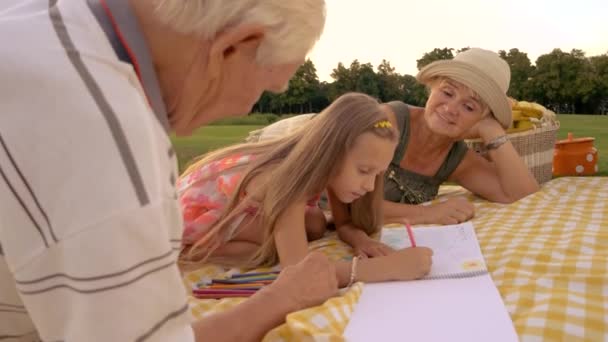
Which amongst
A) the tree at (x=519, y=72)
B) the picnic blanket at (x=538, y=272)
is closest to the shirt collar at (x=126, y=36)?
the picnic blanket at (x=538, y=272)

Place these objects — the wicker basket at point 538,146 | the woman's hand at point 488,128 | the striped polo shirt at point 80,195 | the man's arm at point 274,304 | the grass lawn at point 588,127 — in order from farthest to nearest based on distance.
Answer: the grass lawn at point 588,127 < the wicker basket at point 538,146 < the woman's hand at point 488,128 < the man's arm at point 274,304 < the striped polo shirt at point 80,195

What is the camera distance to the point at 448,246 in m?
1.57

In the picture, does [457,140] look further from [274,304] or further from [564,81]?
[564,81]

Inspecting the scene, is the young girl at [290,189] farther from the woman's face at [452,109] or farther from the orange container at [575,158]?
the orange container at [575,158]

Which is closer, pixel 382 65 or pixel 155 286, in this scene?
pixel 155 286

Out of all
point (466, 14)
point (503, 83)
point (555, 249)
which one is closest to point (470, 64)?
point (503, 83)

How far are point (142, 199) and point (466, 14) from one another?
348 cm

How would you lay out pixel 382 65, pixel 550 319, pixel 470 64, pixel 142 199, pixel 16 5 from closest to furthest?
pixel 142 199 → pixel 16 5 → pixel 550 319 → pixel 470 64 → pixel 382 65

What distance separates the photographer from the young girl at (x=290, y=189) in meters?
1.38

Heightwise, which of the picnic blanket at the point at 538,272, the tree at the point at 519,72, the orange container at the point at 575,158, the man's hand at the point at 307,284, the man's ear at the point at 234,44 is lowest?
the orange container at the point at 575,158

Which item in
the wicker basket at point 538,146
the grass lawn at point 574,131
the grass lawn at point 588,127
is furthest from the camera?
the grass lawn at point 588,127

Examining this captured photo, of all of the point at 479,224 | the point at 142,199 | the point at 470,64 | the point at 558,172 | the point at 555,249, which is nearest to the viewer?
the point at 142,199

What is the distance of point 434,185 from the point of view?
2309 mm

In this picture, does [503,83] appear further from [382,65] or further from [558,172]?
[382,65]
